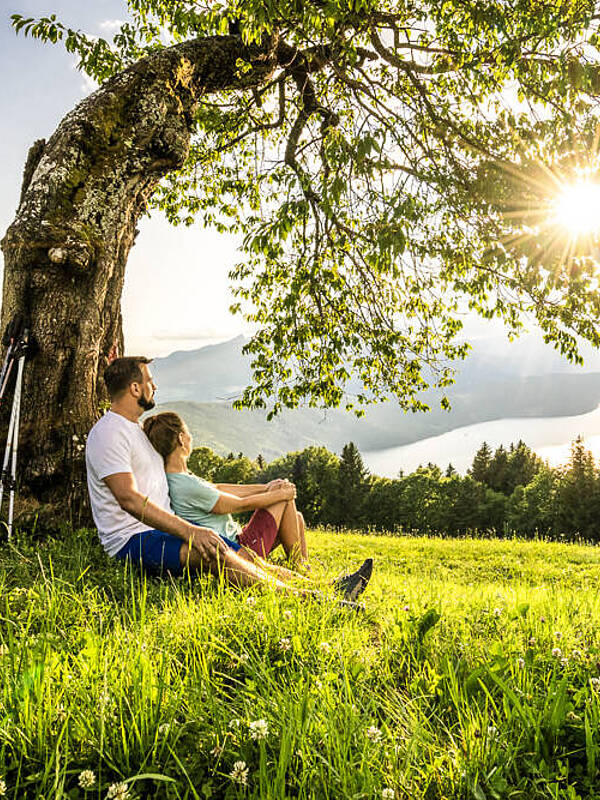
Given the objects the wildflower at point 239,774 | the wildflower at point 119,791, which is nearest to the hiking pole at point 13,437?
the wildflower at point 119,791

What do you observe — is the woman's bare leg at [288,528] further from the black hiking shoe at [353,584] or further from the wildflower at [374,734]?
the wildflower at [374,734]

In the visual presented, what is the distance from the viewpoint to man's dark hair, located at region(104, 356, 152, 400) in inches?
211

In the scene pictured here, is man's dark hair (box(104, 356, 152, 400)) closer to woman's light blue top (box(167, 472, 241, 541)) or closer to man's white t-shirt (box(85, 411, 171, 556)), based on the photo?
man's white t-shirt (box(85, 411, 171, 556))

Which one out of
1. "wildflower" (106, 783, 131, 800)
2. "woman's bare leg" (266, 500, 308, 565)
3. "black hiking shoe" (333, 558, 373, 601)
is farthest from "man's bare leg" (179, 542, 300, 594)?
"wildflower" (106, 783, 131, 800)

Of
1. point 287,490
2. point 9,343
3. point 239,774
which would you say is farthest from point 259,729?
point 9,343

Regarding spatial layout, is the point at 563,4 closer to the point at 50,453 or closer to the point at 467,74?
the point at 467,74

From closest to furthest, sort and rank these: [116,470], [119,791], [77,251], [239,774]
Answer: [119,791], [239,774], [116,470], [77,251]

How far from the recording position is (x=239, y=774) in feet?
6.57

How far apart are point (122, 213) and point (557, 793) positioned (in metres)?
6.92

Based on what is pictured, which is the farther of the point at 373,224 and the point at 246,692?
the point at 373,224

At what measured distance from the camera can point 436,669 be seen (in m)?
2.96

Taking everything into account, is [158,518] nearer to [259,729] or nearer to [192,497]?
[192,497]

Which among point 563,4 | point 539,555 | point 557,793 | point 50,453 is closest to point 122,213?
point 50,453

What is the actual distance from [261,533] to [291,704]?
370 centimetres
